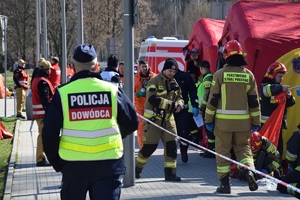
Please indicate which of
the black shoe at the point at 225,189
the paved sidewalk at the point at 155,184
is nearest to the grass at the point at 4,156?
the paved sidewalk at the point at 155,184

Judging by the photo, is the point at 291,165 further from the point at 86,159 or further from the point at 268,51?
the point at 86,159

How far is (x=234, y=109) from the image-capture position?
29.2 ft

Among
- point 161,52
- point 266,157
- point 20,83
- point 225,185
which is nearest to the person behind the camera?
→ point 225,185

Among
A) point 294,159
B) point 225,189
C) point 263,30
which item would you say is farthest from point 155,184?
point 263,30

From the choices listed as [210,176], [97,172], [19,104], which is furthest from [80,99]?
[19,104]

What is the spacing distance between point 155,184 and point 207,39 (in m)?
5.41

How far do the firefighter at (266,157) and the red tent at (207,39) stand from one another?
4068mm

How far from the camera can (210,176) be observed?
10898 mm

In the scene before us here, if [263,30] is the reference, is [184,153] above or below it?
below

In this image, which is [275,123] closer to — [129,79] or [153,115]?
[153,115]

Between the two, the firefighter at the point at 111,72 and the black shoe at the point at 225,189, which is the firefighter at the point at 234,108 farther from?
the firefighter at the point at 111,72

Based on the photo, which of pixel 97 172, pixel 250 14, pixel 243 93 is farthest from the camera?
pixel 250 14

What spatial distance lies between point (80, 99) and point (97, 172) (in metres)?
0.64

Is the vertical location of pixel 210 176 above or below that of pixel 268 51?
below
